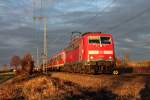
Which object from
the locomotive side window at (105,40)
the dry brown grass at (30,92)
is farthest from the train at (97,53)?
the dry brown grass at (30,92)

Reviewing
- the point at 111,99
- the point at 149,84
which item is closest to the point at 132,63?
the point at 149,84

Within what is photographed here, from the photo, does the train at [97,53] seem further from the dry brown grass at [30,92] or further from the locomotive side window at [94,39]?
the dry brown grass at [30,92]

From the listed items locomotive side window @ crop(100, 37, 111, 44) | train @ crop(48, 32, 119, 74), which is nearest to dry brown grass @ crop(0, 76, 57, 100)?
train @ crop(48, 32, 119, 74)

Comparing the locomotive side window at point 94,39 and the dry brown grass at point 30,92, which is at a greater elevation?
the locomotive side window at point 94,39

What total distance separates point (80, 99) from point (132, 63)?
43530 millimetres

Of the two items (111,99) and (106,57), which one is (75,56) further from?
(111,99)

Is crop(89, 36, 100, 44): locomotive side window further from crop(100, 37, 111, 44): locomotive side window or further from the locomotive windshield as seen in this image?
crop(100, 37, 111, 44): locomotive side window

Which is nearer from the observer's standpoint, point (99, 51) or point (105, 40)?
point (99, 51)

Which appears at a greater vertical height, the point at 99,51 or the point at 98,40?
the point at 98,40

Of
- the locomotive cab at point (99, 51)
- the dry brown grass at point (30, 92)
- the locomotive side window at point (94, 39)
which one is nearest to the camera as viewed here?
the dry brown grass at point (30, 92)

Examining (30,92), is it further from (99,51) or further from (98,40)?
(98,40)

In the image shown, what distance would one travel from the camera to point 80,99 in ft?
45.6

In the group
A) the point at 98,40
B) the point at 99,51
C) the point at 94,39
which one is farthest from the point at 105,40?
the point at 99,51

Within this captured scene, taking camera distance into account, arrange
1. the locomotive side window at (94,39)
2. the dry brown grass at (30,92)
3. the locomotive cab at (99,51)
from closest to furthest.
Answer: the dry brown grass at (30,92)
the locomotive cab at (99,51)
the locomotive side window at (94,39)
